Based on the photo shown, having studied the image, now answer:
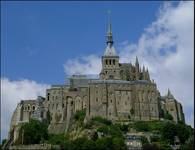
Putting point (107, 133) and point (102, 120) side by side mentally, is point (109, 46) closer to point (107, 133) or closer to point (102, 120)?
point (102, 120)

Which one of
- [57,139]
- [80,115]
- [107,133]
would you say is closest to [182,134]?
[107,133]

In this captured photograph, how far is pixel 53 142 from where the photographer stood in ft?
344

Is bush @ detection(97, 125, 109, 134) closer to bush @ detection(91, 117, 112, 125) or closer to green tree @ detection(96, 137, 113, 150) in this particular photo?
bush @ detection(91, 117, 112, 125)

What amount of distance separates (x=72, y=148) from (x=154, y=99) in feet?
122

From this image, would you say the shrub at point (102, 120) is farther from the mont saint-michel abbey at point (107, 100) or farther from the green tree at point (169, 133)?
the green tree at point (169, 133)

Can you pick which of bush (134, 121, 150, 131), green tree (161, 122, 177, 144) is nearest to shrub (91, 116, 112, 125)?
bush (134, 121, 150, 131)

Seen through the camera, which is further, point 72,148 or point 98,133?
point 98,133

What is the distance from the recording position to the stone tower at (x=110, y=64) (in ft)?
437

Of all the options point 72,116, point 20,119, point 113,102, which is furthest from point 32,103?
point 113,102

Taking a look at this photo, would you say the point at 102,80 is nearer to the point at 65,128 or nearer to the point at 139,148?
the point at 65,128

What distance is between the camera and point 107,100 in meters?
121

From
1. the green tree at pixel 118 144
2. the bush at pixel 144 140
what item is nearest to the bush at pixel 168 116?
the bush at pixel 144 140

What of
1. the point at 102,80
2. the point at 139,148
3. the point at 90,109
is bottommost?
the point at 139,148

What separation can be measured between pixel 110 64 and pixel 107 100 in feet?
57.3
